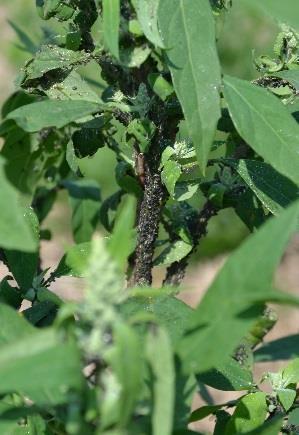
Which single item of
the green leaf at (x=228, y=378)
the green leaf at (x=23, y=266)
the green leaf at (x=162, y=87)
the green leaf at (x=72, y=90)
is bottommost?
the green leaf at (x=228, y=378)

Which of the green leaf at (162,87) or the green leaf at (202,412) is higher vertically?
the green leaf at (162,87)

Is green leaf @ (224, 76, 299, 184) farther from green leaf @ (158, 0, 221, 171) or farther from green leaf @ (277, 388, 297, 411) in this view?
green leaf @ (277, 388, 297, 411)

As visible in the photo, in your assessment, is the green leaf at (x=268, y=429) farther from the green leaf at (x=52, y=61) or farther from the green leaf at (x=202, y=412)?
the green leaf at (x=52, y=61)

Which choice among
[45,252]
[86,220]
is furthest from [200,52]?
[45,252]

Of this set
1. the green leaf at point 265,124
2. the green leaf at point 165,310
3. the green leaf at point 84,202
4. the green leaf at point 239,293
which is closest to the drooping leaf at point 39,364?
the green leaf at point 239,293

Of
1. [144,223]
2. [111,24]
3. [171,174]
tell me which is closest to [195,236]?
[144,223]

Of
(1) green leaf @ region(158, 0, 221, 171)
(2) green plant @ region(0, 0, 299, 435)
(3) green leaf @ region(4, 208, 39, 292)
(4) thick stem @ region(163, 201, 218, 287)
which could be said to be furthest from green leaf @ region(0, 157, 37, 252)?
(4) thick stem @ region(163, 201, 218, 287)
